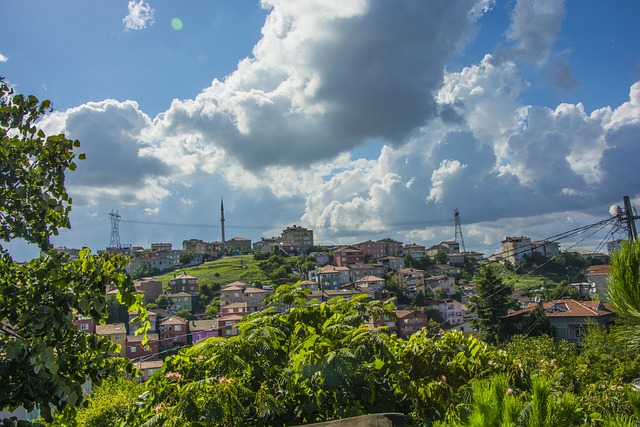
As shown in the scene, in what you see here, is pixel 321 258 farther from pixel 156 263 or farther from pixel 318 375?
pixel 318 375

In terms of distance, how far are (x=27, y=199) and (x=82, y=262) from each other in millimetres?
575

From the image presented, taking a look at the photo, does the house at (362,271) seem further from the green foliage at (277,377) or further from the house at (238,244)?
the green foliage at (277,377)

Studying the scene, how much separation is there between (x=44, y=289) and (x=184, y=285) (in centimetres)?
9377

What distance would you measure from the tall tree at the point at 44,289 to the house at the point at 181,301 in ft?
277

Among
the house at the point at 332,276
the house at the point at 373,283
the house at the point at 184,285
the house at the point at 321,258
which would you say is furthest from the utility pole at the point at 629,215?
the house at the point at 321,258

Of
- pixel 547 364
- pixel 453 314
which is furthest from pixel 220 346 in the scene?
pixel 453 314

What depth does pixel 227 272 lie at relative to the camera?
335 ft

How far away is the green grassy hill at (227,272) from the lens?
3789 inches

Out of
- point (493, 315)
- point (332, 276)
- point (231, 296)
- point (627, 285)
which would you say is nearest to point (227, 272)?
point (231, 296)

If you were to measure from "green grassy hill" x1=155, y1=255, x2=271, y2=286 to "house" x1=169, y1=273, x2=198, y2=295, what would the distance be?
274 cm

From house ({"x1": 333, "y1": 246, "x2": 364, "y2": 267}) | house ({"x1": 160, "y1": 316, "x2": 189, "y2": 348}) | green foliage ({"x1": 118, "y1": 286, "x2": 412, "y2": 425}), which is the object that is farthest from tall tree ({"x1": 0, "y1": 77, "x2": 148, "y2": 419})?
house ({"x1": 333, "y1": 246, "x2": 364, "y2": 267})

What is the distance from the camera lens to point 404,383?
3.46m

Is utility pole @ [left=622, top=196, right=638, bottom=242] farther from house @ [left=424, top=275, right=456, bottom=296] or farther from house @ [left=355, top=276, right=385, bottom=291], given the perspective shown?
house @ [left=424, top=275, right=456, bottom=296]

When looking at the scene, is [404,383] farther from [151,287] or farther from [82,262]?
[151,287]
